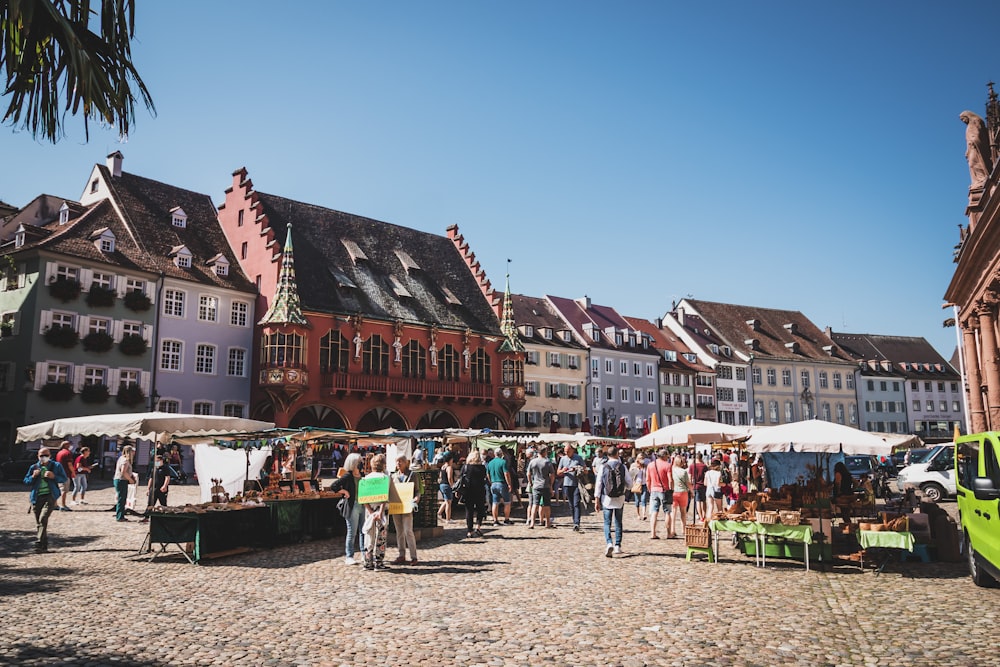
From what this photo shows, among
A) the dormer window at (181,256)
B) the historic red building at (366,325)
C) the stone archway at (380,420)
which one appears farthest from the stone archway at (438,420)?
the dormer window at (181,256)

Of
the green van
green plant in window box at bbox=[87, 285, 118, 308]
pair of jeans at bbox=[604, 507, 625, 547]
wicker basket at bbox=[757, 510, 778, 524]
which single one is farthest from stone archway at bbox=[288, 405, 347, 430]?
the green van

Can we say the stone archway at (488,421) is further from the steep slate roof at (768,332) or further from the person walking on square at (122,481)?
Result: the person walking on square at (122,481)

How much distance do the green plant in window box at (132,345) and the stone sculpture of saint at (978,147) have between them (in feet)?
122

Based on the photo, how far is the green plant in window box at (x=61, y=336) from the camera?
3453 centimetres

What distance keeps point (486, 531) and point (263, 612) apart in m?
9.81

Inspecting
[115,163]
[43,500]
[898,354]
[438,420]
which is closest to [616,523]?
[43,500]

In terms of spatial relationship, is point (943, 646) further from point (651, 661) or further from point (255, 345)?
point (255, 345)

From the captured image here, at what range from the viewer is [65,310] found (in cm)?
3547

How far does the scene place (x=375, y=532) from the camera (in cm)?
1291

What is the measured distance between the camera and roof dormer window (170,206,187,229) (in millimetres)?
43344

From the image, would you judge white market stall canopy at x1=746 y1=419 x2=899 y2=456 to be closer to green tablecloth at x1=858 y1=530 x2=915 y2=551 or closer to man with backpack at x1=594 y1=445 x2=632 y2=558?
green tablecloth at x1=858 y1=530 x2=915 y2=551

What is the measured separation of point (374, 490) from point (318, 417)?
31.8 m

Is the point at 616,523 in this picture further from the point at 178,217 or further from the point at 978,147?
the point at 178,217

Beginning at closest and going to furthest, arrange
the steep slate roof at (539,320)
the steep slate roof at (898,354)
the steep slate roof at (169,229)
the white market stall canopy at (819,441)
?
the white market stall canopy at (819,441), the steep slate roof at (169,229), the steep slate roof at (539,320), the steep slate roof at (898,354)
